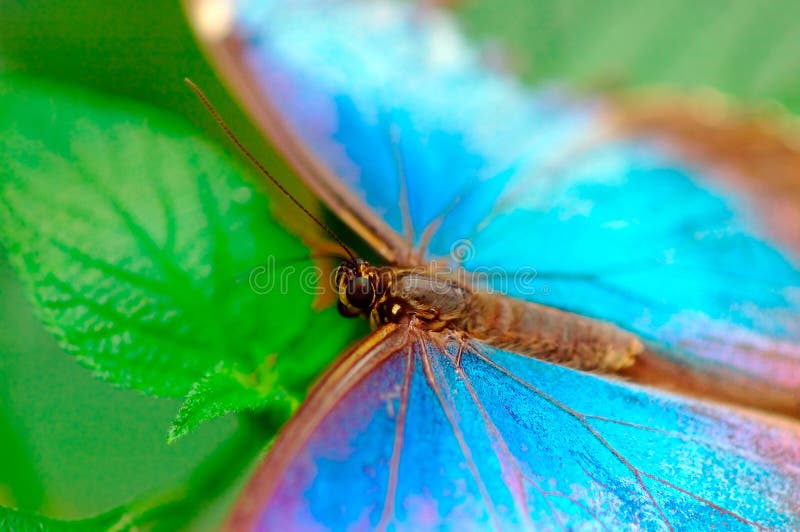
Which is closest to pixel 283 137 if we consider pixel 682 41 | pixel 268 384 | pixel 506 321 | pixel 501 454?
pixel 268 384

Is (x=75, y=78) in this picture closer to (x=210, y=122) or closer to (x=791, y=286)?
(x=210, y=122)

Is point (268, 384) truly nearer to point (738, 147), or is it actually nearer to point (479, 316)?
point (479, 316)

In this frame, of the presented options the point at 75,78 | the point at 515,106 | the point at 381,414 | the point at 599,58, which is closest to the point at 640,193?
the point at 515,106

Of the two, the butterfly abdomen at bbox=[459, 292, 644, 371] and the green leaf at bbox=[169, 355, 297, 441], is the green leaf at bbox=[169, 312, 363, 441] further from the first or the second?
the butterfly abdomen at bbox=[459, 292, 644, 371]

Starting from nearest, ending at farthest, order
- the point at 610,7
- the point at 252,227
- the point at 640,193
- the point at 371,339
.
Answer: the point at 371,339, the point at 252,227, the point at 640,193, the point at 610,7

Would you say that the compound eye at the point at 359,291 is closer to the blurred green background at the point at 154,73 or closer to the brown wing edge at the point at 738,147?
the blurred green background at the point at 154,73

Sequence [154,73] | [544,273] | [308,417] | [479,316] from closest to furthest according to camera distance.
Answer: [308,417] < [479,316] < [544,273] < [154,73]
